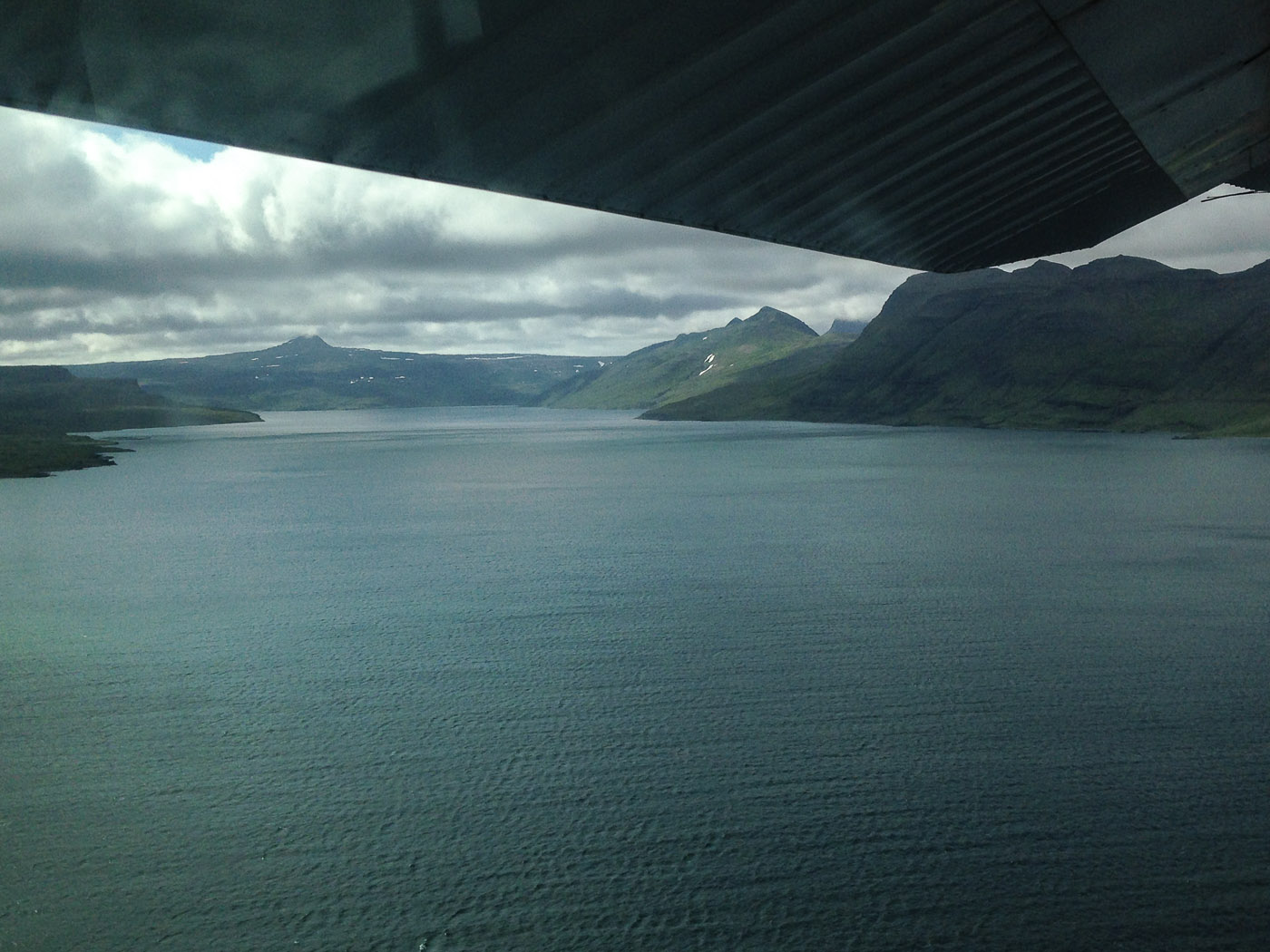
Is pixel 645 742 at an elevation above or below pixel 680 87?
below

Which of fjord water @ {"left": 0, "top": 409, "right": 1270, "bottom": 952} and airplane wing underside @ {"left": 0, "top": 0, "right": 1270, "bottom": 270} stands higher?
airplane wing underside @ {"left": 0, "top": 0, "right": 1270, "bottom": 270}

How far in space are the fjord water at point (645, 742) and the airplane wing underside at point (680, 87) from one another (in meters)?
10.2

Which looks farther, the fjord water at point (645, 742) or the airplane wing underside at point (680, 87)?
the fjord water at point (645, 742)

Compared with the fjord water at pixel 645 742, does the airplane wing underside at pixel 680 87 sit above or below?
above

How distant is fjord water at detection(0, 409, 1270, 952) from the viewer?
44.5ft

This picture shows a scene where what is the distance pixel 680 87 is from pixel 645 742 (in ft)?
49.3

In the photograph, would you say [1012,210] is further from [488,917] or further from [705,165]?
[488,917]

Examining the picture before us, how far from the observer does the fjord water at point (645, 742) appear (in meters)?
13.6

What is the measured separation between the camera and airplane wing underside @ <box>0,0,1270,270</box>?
7.99m

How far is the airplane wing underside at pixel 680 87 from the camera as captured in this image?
799cm

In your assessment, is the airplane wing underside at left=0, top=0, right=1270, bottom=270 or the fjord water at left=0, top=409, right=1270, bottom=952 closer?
the airplane wing underside at left=0, top=0, right=1270, bottom=270

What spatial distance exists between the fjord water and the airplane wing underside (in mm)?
10236

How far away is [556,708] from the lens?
24.4 metres

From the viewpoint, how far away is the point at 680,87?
1028cm
